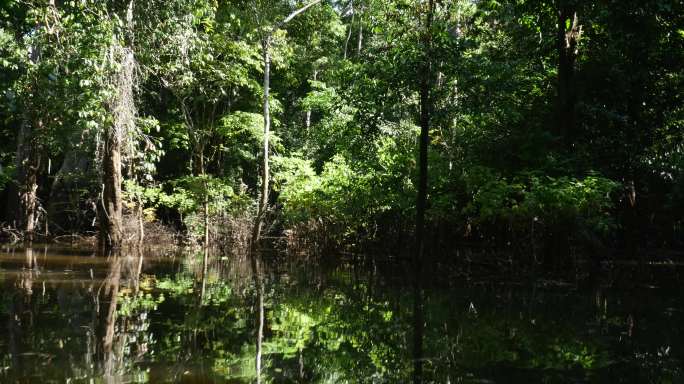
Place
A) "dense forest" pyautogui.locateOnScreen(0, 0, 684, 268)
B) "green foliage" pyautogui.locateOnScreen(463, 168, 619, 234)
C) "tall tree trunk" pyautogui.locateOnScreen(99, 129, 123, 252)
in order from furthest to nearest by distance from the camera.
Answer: "tall tree trunk" pyautogui.locateOnScreen(99, 129, 123, 252), "green foliage" pyautogui.locateOnScreen(463, 168, 619, 234), "dense forest" pyautogui.locateOnScreen(0, 0, 684, 268)

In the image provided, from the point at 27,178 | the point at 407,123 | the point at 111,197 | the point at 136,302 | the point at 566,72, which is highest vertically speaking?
the point at 566,72

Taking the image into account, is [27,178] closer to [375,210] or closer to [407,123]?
[375,210]

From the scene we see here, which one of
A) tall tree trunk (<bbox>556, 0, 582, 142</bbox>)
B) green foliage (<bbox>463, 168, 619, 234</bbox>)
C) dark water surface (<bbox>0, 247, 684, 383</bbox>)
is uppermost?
tall tree trunk (<bbox>556, 0, 582, 142</bbox>)

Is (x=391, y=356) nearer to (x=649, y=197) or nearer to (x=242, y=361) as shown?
(x=242, y=361)

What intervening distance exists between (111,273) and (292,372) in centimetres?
673

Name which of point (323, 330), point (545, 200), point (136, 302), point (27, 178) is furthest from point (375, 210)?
point (27, 178)

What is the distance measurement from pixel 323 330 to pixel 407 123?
1134cm

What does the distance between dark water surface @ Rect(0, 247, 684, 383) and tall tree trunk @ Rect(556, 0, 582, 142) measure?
11.9 ft

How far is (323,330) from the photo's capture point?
5.75 meters

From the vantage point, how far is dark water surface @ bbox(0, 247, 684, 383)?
4203mm

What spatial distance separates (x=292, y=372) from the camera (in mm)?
4188

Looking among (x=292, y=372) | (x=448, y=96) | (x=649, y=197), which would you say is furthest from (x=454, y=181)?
(x=292, y=372)

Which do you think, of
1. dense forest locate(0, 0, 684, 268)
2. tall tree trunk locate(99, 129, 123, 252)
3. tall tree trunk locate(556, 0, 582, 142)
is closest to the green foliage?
dense forest locate(0, 0, 684, 268)

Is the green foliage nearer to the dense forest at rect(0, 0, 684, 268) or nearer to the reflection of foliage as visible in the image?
the dense forest at rect(0, 0, 684, 268)
